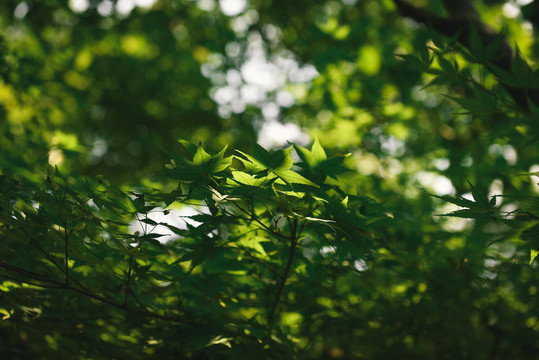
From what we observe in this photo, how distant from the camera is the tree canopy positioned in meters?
0.93

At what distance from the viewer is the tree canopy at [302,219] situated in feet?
3.06

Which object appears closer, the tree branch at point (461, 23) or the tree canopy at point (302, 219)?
the tree canopy at point (302, 219)

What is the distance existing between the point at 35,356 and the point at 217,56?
3.57m

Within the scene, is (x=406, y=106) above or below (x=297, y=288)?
above

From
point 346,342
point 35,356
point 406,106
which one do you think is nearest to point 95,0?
point 406,106

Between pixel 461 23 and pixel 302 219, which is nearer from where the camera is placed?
pixel 302 219

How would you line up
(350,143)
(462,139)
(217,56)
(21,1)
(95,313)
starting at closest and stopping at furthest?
(95,313) → (350,143) → (21,1) → (462,139) → (217,56)

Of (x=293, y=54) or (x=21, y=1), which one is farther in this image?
(x=293, y=54)

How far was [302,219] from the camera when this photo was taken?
859mm

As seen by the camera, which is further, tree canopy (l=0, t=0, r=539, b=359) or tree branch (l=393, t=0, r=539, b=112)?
tree branch (l=393, t=0, r=539, b=112)

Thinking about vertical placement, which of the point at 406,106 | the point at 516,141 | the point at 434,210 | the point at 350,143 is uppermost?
the point at 406,106

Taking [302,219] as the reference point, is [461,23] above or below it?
above

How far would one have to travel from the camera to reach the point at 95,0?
3693 mm

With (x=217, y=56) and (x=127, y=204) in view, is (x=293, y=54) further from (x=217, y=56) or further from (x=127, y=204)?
(x=127, y=204)
